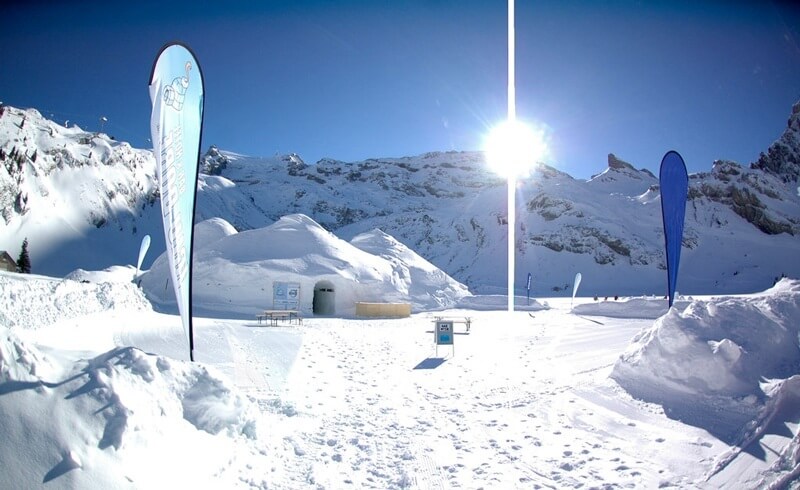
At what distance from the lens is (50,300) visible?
10758mm

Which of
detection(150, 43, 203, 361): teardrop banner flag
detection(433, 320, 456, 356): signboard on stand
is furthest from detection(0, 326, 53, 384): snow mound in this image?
detection(433, 320, 456, 356): signboard on stand

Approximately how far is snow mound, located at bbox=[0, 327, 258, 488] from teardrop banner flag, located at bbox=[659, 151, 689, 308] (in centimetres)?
1243

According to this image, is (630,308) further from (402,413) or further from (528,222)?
(528,222)

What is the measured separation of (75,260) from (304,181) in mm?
59493

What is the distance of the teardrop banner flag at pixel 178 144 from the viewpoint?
20.6 feet

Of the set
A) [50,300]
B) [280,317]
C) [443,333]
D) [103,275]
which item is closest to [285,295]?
[280,317]

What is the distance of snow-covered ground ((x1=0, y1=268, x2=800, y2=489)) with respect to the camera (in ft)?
12.1

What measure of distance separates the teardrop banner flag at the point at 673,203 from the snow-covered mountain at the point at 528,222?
30859 millimetres

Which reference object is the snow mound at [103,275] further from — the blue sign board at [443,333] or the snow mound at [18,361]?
the snow mound at [18,361]

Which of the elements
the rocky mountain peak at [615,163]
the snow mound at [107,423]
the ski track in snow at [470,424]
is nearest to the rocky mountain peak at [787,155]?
the rocky mountain peak at [615,163]

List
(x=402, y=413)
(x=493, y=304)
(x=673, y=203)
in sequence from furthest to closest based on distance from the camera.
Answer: (x=493, y=304) < (x=673, y=203) < (x=402, y=413)

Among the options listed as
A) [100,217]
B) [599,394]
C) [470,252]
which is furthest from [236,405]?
[100,217]

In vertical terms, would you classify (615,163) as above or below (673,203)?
above

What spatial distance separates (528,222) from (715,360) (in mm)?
57474
